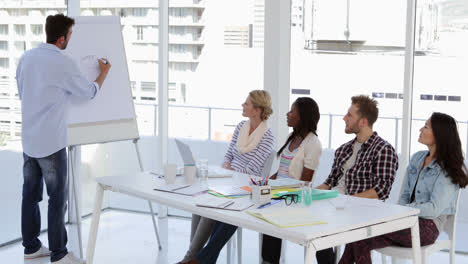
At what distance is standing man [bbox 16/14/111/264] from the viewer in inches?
159

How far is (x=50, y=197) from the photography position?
4.23 metres

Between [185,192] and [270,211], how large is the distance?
23.4 inches

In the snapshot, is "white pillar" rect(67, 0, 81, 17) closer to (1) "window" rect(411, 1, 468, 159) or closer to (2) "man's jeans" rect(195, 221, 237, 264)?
(2) "man's jeans" rect(195, 221, 237, 264)

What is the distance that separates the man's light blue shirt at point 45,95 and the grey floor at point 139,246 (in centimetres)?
88

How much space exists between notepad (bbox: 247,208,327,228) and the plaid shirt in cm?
70

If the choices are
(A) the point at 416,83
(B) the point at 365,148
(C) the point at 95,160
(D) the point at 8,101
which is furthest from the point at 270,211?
(C) the point at 95,160

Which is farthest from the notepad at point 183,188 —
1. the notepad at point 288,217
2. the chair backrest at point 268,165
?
the notepad at point 288,217

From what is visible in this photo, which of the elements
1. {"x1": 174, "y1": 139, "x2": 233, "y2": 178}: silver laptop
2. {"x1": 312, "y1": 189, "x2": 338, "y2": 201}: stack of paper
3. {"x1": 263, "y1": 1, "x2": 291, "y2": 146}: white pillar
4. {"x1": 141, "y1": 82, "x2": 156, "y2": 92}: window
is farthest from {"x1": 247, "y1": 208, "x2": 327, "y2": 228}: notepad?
{"x1": 141, "y1": 82, "x2": 156, "y2": 92}: window

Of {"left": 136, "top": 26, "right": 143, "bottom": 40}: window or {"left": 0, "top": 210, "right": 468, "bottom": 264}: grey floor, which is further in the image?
{"left": 136, "top": 26, "right": 143, "bottom": 40}: window

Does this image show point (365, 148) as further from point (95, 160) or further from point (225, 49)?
point (95, 160)

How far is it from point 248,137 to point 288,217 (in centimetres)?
162

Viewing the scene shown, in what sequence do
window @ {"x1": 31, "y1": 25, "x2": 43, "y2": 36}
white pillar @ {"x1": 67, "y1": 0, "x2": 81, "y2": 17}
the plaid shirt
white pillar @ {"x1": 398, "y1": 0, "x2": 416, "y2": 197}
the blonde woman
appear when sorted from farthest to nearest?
white pillar @ {"x1": 67, "y1": 0, "x2": 81, "y2": 17}
window @ {"x1": 31, "y1": 25, "x2": 43, "y2": 36}
white pillar @ {"x1": 398, "y1": 0, "x2": 416, "y2": 197}
the blonde woman
the plaid shirt

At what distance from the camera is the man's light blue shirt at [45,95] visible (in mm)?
4039

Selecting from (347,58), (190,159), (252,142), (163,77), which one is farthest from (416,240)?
(163,77)
